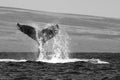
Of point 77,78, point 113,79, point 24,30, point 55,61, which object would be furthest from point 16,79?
point 55,61

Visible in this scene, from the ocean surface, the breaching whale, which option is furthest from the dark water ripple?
the breaching whale

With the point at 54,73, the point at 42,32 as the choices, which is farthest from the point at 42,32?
the point at 54,73

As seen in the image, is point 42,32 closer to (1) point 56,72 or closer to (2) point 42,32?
(2) point 42,32

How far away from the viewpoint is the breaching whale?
120 feet

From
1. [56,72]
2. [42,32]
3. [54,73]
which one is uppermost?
[42,32]

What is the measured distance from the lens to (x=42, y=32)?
3812 cm

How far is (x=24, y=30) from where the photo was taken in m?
36.2

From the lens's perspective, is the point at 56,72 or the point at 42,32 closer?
the point at 56,72

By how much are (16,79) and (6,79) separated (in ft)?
2.25

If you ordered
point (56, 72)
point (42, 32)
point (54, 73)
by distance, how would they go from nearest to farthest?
point (54, 73) < point (56, 72) < point (42, 32)

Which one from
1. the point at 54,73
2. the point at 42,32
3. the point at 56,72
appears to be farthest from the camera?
the point at 42,32

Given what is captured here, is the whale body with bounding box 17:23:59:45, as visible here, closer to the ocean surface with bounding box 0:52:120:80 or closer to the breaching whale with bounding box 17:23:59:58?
the breaching whale with bounding box 17:23:59:58

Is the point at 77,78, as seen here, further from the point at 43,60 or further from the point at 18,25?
the point at 43,60

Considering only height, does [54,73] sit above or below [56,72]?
above
